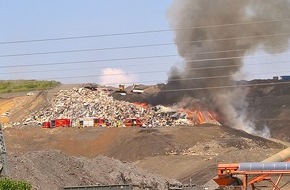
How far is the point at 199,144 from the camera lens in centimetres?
7581

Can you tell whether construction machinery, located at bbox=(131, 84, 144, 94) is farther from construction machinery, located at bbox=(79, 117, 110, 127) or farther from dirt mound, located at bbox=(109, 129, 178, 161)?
dirt mound, located at bbox=(109, 129, 178, 161)

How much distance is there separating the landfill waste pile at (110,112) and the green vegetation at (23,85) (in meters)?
28.9

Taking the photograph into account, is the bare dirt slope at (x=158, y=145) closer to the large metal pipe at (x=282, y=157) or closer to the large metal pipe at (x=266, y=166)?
the large metal pipe at (x=282, y=157)

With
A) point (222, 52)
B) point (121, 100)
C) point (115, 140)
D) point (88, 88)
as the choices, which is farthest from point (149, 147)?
point (88, 88)

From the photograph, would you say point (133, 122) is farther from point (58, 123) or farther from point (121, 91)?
point (121, 91)

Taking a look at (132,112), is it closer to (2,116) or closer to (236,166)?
(2,116)

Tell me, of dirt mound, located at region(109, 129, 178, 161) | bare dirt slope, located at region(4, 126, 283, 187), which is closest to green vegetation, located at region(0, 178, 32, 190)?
bare dirt slope, located at region(4, 126, 283, 187)

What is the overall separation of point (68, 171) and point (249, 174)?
1330 cm

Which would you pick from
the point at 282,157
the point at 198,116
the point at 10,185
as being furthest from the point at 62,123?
the point at 10,185

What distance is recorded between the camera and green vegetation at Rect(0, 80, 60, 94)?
424 feet

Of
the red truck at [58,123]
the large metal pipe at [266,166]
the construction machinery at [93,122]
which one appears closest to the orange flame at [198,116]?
the construction machinery at [93,122]

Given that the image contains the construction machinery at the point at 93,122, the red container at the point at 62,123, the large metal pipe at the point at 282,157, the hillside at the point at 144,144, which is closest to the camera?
the large metal pipe at the point at 282,157

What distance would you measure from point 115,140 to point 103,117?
14245mm

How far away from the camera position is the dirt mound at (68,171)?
38.8 meters
